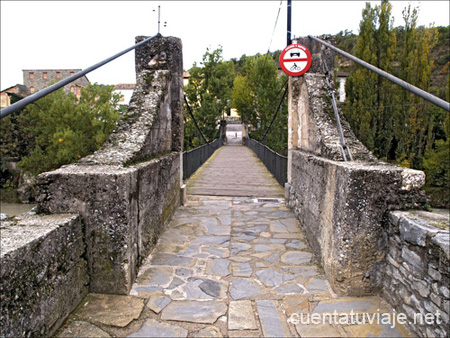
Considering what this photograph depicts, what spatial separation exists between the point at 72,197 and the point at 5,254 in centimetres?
93

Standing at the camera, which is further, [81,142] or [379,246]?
[81,142]

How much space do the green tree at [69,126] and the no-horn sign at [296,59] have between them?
22660 mm

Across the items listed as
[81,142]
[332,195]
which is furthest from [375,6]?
[81,142]

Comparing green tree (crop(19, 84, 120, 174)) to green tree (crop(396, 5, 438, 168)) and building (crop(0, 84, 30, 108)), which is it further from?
green tree (crop(396, 5, 438, 168))

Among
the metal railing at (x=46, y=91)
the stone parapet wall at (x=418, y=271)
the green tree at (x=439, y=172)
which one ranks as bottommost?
the green tree at (x=439, y=172)

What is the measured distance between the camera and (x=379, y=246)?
258 centimetres

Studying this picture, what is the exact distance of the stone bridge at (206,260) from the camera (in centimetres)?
195

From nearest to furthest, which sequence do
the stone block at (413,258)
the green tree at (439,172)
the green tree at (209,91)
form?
the stone block at (413,258)
the green tree at (439,172)
the green tree at (209,91)

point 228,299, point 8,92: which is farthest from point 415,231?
point 8,92

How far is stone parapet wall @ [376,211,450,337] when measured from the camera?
184 centimetres

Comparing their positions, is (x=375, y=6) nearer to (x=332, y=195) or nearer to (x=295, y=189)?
(x=295, y=189)

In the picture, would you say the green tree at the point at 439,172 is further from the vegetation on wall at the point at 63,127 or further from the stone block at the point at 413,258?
the vegetation on wall at the point at 63,127

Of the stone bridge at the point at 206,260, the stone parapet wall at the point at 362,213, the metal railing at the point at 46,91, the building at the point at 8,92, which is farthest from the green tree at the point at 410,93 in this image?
the building at the point at 8,92

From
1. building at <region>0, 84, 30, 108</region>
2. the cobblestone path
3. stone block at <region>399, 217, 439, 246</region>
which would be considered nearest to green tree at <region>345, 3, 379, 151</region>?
the cobblestone path
